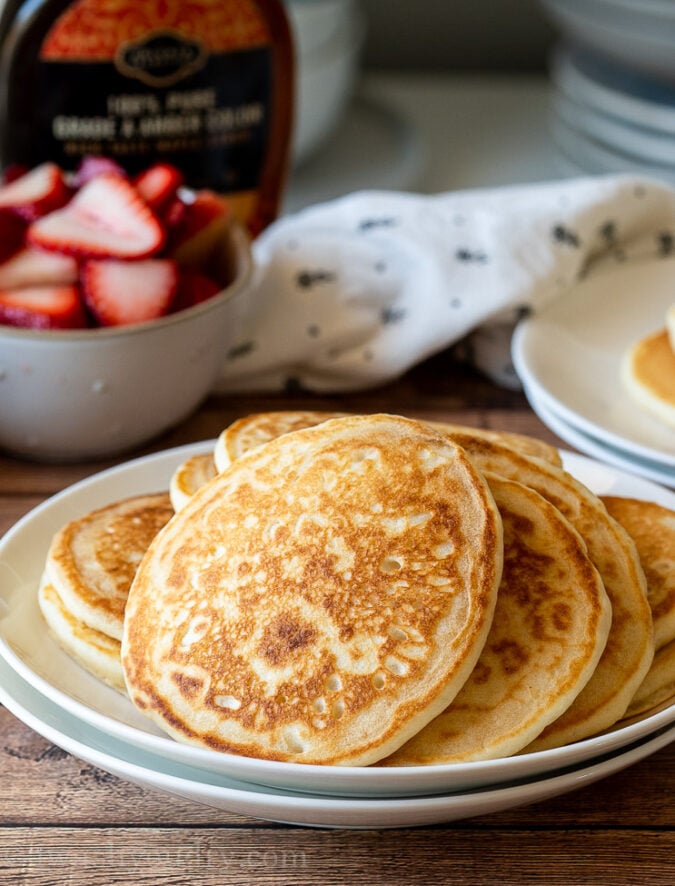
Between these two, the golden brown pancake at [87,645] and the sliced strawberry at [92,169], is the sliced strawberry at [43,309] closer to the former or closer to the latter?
the sliced strawberry at [92,169]

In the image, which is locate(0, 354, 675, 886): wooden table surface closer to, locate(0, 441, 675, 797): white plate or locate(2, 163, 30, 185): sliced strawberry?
locate(0, 441, 675, 797): white plate

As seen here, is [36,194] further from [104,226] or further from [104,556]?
[104,556]

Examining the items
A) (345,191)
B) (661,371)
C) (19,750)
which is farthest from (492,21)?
(19,750)

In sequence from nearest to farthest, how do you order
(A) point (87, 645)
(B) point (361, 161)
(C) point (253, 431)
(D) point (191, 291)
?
(A) point (87, 645)
(C) point (253, 431)
(D) point (191, 291)
(B) point (361, 161)

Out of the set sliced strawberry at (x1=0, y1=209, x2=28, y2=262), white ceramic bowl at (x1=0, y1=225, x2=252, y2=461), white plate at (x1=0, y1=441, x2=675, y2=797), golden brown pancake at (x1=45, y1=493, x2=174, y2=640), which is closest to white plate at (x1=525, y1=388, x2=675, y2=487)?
white plate at (x1=0, y1=441, x2=675, y2=797)

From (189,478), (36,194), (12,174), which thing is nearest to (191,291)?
(36,194)

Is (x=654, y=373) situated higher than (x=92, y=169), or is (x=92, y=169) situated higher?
(x=92, y=169)

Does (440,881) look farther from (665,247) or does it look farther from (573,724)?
(665,247)
